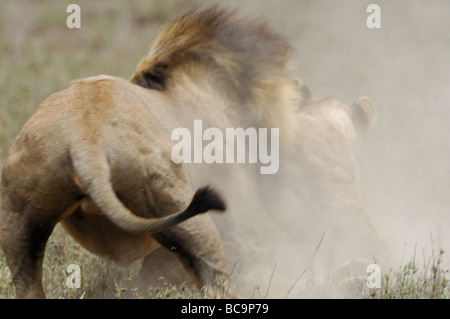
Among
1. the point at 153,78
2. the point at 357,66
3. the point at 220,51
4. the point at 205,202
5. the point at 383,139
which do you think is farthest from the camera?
the point at 357,66

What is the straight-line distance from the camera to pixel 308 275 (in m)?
4.11

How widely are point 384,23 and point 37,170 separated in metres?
5.21

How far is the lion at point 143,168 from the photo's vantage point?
320cm

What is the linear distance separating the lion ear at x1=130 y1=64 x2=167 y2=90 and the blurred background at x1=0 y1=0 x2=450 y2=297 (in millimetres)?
690

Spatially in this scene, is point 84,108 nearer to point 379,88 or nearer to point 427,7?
point 379,88

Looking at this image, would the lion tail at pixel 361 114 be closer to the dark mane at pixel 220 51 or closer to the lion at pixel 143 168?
the dark mane at pixel 220 51

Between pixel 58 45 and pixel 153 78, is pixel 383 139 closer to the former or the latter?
pixel 153 78

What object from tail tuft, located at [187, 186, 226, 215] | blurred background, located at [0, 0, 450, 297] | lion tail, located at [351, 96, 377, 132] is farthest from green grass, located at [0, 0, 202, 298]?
tail tuft, located at [187, 186, 226, 215]

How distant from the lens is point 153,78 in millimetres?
3844

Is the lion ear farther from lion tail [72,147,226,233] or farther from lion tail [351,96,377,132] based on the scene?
lion tail [351,96,377,132]

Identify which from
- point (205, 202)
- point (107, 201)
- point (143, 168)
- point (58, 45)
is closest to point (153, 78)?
point (143, 168)

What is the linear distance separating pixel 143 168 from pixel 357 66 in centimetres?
422

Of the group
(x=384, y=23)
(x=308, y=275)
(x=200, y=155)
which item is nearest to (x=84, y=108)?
(x=200, y=155)

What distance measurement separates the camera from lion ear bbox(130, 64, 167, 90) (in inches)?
151
